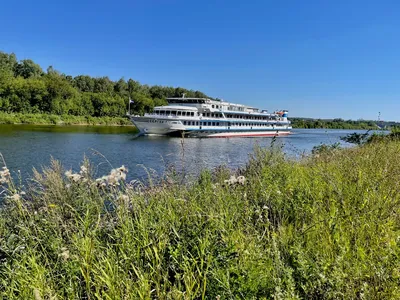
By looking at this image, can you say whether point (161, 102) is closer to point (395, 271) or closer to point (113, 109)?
point (113, 109)

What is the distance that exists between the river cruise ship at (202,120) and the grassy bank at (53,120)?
82.8 ft

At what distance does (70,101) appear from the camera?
70.8 metres

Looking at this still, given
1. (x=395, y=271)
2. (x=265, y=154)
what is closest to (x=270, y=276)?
(x=395, y=271)

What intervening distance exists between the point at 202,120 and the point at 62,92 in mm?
46067

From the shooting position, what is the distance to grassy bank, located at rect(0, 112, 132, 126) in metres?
52.9

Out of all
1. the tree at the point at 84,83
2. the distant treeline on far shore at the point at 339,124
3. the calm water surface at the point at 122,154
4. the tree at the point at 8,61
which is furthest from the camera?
the tree at the point at 84,83


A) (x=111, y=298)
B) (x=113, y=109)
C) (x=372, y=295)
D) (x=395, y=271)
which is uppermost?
(x=113, y=109)

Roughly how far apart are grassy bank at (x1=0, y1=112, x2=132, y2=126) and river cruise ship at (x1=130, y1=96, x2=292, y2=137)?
25223mm

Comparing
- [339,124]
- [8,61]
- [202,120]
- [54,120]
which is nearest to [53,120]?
[54,120]

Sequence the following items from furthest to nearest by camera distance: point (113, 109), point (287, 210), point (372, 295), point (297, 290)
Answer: point (113, 109), point (287, 210), point (297, 290), point (372, 295)

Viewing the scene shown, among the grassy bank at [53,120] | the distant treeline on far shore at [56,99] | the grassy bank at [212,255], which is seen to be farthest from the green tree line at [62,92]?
the grassy bank at [212,255]

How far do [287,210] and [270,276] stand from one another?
165 cm

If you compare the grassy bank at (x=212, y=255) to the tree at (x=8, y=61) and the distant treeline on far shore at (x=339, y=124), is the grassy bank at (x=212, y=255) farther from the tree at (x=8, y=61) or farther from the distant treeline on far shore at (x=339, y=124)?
the tree at (x=8, y=61)

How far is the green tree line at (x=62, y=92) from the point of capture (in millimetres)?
63625
